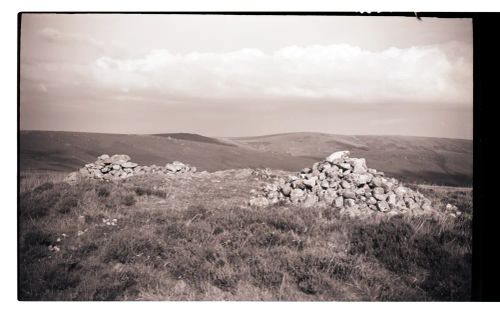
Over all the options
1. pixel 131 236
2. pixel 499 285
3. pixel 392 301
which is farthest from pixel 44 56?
pixel 499 285

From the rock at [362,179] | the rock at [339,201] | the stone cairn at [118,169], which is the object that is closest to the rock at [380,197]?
the rock at [362,179]

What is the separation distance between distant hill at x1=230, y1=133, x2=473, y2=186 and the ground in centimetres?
35

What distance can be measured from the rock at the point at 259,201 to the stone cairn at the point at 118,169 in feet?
3.75

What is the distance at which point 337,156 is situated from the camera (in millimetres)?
6691

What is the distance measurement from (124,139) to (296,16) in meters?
3.29

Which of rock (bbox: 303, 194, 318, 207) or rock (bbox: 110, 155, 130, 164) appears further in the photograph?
rock (bbox: 303, 194, 318, 207)

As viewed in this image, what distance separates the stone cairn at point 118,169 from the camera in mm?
6574

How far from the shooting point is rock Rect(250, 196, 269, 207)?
263 inches

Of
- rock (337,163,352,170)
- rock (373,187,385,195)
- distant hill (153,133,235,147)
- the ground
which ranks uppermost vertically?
distant hill (153,133,235,147)

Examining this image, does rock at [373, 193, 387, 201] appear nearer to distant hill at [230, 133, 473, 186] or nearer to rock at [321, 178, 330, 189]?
distant hill at [230, 133, 473, 186]

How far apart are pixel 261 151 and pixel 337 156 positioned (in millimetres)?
1268

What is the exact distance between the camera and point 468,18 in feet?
19.8

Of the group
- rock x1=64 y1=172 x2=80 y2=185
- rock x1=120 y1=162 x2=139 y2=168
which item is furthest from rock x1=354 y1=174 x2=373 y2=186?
rock x1=64 y1=172 x2=80 y2=185

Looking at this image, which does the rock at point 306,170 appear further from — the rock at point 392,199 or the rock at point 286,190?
the rock at point 392,199
